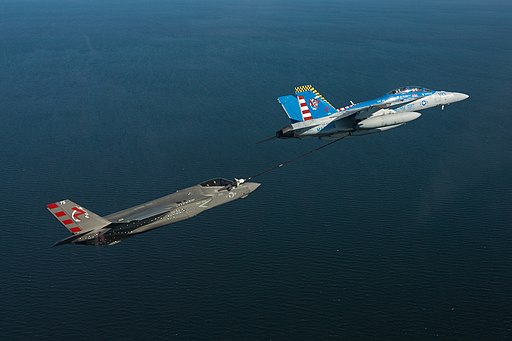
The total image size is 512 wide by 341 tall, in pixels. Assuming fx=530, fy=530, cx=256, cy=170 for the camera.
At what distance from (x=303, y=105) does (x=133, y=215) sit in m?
28.9

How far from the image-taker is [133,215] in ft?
203

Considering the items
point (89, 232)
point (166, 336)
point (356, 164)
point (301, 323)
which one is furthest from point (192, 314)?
point (356, 164)

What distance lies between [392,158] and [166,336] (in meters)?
80.9

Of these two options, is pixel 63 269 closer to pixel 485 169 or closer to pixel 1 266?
pixel 1 266

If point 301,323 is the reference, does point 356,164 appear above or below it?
above

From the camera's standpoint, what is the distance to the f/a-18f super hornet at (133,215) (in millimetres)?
61062

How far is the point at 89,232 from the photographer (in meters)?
61.5

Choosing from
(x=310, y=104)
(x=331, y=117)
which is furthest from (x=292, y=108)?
(x=331, y=117)

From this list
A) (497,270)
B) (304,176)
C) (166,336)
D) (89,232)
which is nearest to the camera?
(89,232)

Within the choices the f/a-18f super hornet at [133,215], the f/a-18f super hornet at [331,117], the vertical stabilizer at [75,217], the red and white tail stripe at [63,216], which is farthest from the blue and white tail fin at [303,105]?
the red and white tail stripe at [63,216]

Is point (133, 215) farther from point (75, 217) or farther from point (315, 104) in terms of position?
point (315, 104)

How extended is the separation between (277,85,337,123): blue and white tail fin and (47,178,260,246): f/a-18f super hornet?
16.3 metres

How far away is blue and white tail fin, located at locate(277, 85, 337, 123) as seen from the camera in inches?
2958

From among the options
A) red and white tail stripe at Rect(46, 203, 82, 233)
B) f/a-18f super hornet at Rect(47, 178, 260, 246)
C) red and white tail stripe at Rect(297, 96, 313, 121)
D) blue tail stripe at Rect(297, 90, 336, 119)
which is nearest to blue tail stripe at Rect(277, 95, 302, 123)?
red and white tail stripe at Rect(297, 96, 313, 121)
